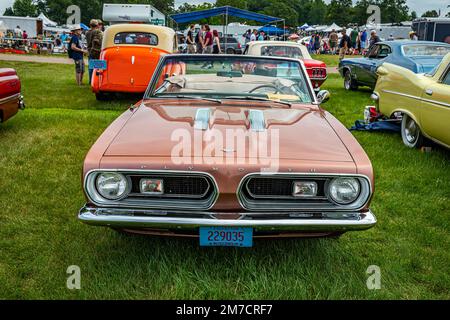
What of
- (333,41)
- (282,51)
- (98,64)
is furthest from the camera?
(333,41)

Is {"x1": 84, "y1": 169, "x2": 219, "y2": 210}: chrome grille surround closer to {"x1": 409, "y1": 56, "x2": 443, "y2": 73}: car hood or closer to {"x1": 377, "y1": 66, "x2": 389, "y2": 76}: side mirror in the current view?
{"x1": 377, "y1": 66, "x2": 389, "y2": 76}: side mirror

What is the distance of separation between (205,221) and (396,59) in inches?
325

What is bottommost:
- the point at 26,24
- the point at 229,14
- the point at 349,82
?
the point at 349,82

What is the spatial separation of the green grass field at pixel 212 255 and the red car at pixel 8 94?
49.9 inches

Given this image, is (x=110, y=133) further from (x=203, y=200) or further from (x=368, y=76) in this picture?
(x=368, y=76)

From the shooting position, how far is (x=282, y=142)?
292 centimetres

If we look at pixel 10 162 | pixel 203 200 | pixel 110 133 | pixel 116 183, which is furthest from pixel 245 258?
pixel 10 162

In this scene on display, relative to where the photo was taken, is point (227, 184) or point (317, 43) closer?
point (227, 184)

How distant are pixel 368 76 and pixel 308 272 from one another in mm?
8868

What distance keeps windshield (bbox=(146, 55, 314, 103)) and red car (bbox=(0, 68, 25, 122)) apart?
2926mm

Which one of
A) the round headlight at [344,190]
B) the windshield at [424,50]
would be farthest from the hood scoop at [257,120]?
the windshield at [424,50]

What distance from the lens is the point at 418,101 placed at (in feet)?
18.8

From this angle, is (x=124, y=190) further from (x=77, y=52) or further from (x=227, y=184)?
(x=77, y=52)

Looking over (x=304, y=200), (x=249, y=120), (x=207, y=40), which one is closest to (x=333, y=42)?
(x=207, y=40)
